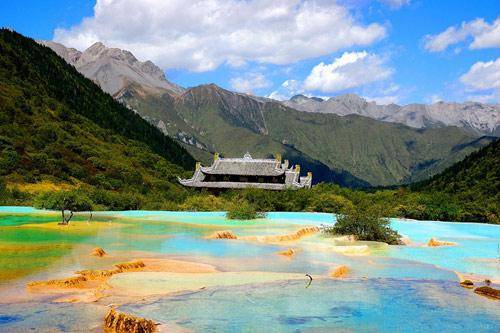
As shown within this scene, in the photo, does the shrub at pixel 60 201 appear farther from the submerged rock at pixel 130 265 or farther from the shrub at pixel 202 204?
the submerged rock at pixel 130 265

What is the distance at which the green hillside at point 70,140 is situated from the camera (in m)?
53.6

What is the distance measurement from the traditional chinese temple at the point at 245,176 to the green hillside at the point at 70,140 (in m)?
4.11

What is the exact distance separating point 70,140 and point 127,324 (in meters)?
63.4

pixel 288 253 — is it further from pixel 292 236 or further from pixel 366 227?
pixel 366 227

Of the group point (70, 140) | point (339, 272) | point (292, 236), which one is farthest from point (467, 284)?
point (70, 140)

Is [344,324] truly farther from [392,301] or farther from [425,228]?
[425,228]

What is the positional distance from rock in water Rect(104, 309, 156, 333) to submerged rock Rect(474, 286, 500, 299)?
31.2 ft

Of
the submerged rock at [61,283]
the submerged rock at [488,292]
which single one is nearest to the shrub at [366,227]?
the submerged rock at [488,292]

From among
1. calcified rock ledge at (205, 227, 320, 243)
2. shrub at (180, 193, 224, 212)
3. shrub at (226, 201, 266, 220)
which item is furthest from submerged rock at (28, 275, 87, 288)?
shrub at (180, 193, 224, 212)

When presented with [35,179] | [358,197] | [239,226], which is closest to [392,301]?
[239,226]

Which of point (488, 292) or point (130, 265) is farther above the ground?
point (488, 292)

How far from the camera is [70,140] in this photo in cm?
6962

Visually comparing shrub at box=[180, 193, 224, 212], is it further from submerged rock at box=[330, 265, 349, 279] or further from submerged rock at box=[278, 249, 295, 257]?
submerged rock at box=[330, 265, 349, 279]

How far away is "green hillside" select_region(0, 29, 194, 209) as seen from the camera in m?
53.6
